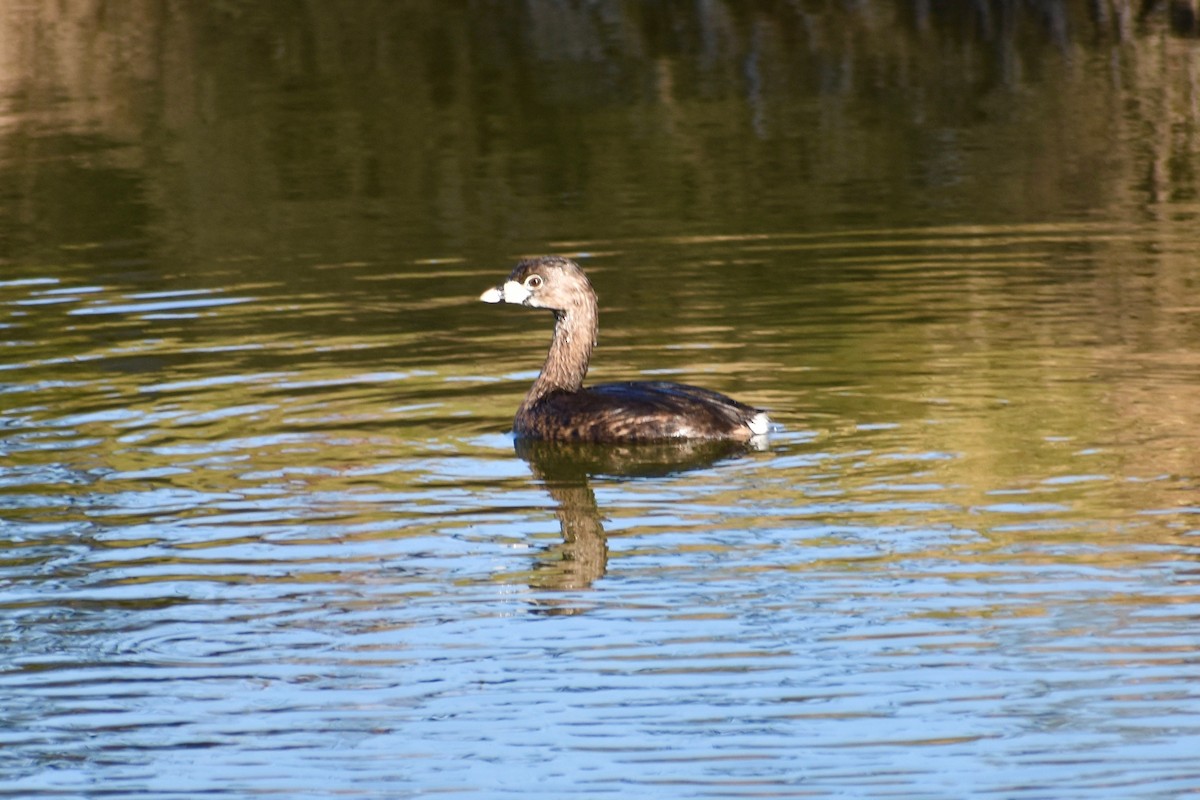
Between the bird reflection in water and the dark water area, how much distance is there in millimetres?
54

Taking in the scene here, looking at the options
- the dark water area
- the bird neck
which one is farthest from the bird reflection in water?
the bird neck

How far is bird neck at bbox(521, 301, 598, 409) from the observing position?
13.7 meters

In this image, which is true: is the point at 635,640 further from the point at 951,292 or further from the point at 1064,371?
the point at 951,292

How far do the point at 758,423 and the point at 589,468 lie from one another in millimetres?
1010

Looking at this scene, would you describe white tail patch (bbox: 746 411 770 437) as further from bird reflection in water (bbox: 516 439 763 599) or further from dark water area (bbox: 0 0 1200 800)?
dark water area (bbox: 0 0 1200 800)

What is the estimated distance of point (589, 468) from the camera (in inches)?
495

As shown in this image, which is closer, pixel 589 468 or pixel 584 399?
A: pixel 589 468

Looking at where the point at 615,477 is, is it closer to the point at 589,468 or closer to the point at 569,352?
the point at 589,468

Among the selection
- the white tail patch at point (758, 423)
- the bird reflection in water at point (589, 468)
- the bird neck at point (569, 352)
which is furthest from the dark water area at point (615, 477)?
the bird neck at point (569, 352)

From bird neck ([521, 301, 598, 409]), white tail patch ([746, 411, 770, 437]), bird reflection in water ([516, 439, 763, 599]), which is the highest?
bird neck ([521, 301, 598, 409])

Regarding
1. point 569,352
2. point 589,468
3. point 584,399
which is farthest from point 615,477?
point 569,352

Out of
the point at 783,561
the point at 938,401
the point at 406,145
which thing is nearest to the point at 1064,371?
the point at 938,401

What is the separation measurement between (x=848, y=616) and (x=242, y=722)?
8.43 feet

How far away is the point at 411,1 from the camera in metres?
44.2
